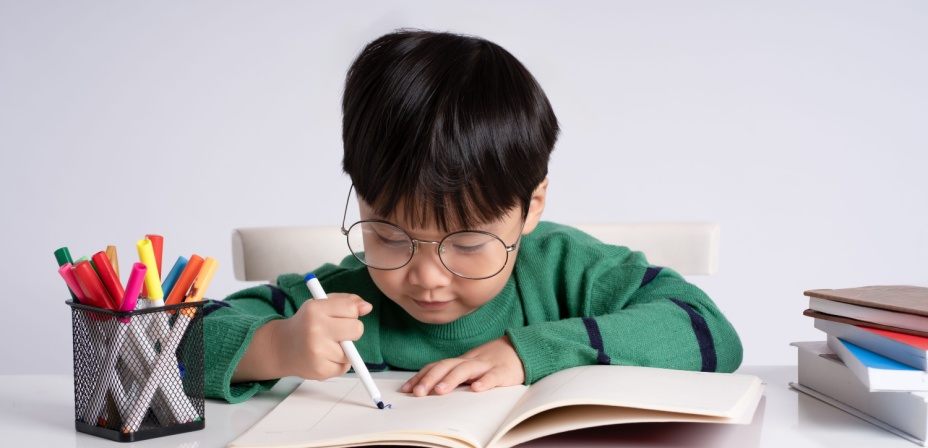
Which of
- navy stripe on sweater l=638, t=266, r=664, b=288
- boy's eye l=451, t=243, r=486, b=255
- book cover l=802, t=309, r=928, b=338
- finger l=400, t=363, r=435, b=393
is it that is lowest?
finger l=400, t=363, r=435, b=393

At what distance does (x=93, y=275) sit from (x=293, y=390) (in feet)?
0.79

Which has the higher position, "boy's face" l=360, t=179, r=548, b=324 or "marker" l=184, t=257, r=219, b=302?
"marker" l=184, t=257, r=219, b=302

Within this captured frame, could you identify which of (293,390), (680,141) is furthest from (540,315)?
(680,141)

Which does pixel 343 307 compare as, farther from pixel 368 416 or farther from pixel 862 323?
pixel 862 323

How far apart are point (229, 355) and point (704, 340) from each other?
527mm

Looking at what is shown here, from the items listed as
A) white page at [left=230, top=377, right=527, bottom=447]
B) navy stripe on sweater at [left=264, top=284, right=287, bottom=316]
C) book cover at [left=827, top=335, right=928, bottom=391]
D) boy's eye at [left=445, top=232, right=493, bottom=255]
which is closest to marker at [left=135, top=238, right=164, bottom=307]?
white page at [left=230, top=377, right=527, bottom=447]

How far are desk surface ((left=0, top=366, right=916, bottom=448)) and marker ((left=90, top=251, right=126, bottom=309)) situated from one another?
115 millimetres

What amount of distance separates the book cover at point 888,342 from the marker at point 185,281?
575 millimetres

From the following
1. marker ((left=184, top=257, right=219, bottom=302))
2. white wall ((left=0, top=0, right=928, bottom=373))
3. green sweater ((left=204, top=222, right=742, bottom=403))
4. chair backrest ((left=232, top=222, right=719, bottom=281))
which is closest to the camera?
marker ((left=184, top=257, right=219, bottom=302))

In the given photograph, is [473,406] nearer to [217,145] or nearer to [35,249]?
[217,145]

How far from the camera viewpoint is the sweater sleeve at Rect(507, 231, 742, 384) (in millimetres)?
972

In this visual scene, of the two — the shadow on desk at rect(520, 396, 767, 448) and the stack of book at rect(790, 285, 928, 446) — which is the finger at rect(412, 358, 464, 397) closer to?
the shadow on desk at rect(520, 396, 767, 448)

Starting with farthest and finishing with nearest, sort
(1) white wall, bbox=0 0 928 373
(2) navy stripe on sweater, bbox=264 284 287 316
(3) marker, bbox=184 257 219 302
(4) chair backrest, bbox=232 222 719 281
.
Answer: (1) white wall, bbox=0 0 928 373, (4) chair backrest, bbox=232 222 719 281, (2) navy stripe on sweater, bbox=264 284 287 316, (3) marker, bbox=184 257 219 302

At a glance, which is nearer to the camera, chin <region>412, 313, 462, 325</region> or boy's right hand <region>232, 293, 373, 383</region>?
boy's right hand <region>232, 293, 373, 383</region>
